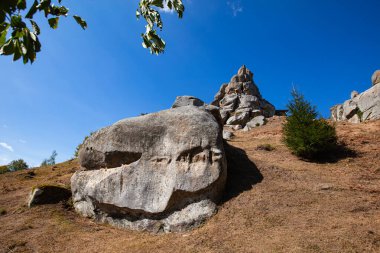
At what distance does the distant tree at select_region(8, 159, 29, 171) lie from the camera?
38250 millimetres

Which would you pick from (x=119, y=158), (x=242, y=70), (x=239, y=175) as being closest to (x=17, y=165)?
(x=119, y=158)

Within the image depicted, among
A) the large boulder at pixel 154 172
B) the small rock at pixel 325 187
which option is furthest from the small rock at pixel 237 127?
the small rock at pixel 325 187

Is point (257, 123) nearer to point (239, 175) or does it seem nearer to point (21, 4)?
point (239, 175)

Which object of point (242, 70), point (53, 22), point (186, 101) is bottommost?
point (53, 22)

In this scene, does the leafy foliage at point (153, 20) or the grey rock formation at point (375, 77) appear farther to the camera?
the grey rock formation at point (375, 77)

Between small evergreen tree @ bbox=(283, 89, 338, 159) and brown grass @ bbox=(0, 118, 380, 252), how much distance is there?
0.93 m

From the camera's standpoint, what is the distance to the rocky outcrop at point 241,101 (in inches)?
1828

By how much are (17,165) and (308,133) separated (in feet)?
129

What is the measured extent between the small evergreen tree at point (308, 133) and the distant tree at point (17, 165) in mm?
36765

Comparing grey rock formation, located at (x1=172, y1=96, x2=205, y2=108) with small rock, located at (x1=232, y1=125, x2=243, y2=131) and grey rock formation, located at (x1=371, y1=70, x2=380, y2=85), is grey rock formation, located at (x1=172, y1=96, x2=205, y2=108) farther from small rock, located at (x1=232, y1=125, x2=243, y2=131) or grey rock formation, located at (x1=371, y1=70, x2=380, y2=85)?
grey rock formation, located at (x1=371, y1=70, x2=380, y2=85)

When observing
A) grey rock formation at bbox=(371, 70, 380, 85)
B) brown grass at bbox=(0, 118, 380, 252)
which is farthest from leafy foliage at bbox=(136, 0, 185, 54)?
grey rock formation at bbox=(371, 70, 380, 85)

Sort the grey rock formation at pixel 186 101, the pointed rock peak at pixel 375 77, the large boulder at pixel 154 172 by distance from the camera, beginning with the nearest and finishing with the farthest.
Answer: the large boulder at pixel 154 172 → the pointed rock peak at pixel 375 77 → the grey rock formation at pixel 186 101

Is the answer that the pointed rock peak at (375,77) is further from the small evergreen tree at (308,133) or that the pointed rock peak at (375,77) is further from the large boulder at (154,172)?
the large boulder at (154,172)

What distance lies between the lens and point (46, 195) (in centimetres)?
1502
